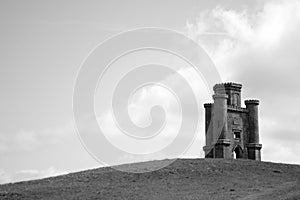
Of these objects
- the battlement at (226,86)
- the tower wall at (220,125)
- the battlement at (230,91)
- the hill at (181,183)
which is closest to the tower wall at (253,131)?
the battlement at (230,91)

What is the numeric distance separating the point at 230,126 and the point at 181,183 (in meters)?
23.4

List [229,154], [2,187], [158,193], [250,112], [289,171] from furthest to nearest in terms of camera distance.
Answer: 1. [250,112]
2. [229,154]
3. [289,171]
4. [2,187]
5. [158,193]

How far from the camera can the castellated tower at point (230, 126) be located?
59.4 m

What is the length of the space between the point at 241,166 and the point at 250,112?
57.5 feet

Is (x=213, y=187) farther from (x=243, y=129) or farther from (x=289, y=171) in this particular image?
(x=243, y=129)

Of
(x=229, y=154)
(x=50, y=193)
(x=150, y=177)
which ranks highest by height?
(x=229, y=154)

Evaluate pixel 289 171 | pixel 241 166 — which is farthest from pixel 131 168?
pixel 289 171

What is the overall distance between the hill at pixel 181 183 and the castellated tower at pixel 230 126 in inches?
371

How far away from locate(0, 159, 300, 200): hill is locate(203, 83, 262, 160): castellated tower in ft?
30.9

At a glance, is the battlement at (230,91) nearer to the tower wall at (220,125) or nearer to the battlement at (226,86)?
the battlement at (226,86)

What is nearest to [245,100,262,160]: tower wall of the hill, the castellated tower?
the castellated tower

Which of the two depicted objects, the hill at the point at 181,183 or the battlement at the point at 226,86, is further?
the battlement at the point at 226,86

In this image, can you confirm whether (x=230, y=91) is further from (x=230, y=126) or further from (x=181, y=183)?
(x=181, y=183)

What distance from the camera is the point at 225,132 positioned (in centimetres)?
5969
